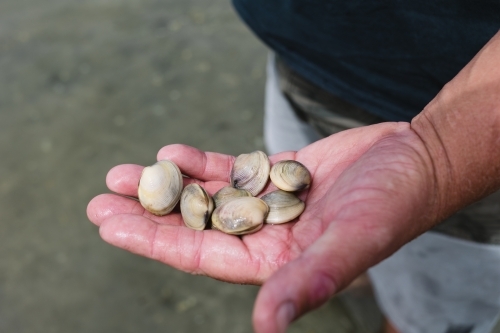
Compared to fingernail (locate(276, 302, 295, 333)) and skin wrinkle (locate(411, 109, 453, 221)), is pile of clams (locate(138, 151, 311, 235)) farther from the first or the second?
fingernail (locate(276, 302, 295, 333))

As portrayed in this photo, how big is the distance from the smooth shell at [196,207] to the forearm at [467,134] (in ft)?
3.04

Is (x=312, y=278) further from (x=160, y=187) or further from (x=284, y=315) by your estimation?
(x=160, y=187)

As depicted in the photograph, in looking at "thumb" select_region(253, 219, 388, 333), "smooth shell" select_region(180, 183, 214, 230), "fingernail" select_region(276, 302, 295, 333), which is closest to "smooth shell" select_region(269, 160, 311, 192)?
"smooth shell" select_region(180, 183, 214, 230)

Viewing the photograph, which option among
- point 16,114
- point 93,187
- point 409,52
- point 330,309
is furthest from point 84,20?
point 409,52

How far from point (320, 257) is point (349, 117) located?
1.32 m

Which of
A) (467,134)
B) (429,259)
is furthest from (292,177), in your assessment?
(429,259)

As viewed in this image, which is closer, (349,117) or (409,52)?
(409,52)

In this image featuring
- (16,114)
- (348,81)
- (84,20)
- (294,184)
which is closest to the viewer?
(294,184)

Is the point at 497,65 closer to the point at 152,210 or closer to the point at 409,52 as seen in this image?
the point at 409,52

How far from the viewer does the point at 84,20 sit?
6117 millimetres

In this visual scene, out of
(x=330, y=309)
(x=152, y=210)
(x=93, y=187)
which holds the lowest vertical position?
(x=330, y=309)

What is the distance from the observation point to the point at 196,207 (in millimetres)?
2010

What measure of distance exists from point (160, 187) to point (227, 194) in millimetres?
327

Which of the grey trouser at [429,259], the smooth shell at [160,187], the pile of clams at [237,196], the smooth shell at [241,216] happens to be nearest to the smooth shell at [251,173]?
the pile of clams at [237,196]
